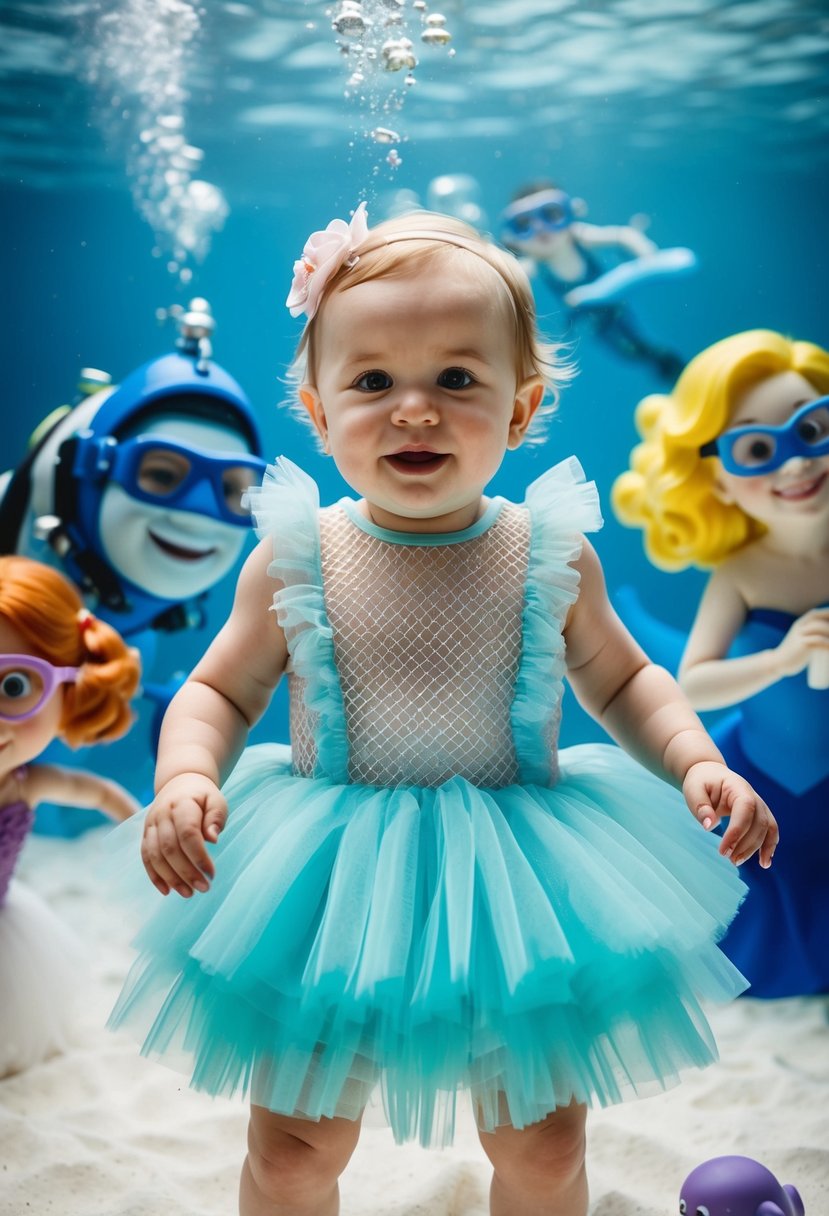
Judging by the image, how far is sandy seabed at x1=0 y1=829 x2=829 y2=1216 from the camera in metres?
1.74

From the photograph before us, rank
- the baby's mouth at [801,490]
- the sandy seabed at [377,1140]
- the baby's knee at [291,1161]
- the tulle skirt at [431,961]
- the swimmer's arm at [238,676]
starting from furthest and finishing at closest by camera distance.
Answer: the baby's mouth at [801,490] < the sandy seabed at [377,1140] < the swimmer's arm at [238,676] < the baby's knee at [291,1161] < the tulle skirt at [431,961]

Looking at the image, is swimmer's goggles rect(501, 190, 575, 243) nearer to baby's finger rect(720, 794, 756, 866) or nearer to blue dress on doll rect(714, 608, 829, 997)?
blue dress on doll rect(714, 608, 829, 997)

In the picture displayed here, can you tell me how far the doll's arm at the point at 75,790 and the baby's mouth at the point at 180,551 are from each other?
0.78 meters

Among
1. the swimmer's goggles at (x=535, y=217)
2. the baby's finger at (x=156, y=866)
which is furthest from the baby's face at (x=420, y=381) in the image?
the swimmer's goggles at (x=535, y=217)

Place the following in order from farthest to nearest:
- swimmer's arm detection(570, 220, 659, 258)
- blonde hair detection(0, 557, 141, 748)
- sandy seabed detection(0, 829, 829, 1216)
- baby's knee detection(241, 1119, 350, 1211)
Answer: swimmer's arm detection(570, 220, 659, 258)
blonde hair detection(0, 557, 141, 748)
sandy seabed detection(0, 829, 829, 1216)
baby's knee detection(241, 1119, 350, 1211)

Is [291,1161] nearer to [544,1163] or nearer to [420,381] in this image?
[544,1163]

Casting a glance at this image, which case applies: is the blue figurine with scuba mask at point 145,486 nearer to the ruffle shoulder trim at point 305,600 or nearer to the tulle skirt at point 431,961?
the ruffle shoulder trim at point 305,600

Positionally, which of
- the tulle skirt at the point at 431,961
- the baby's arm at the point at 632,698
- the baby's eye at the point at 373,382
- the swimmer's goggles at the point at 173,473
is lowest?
the tulle skirt at the point at 431,961

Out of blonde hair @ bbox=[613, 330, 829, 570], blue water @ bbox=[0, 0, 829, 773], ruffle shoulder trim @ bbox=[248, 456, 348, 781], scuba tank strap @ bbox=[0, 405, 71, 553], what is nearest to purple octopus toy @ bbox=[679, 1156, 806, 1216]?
ruffle shoulder trim @ bbox=[248, 456, 348, 781]

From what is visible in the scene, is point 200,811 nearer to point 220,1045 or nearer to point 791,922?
point 220,1045

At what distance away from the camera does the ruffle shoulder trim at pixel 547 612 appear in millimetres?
1429

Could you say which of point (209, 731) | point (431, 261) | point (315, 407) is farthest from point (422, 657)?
point (431, 261)

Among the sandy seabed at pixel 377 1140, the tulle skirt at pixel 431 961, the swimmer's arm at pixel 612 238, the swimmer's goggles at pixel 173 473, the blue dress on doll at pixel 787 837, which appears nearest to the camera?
the tulle skirt at pixel 431 961

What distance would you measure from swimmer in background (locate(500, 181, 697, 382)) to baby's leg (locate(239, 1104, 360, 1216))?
3.10 metres
